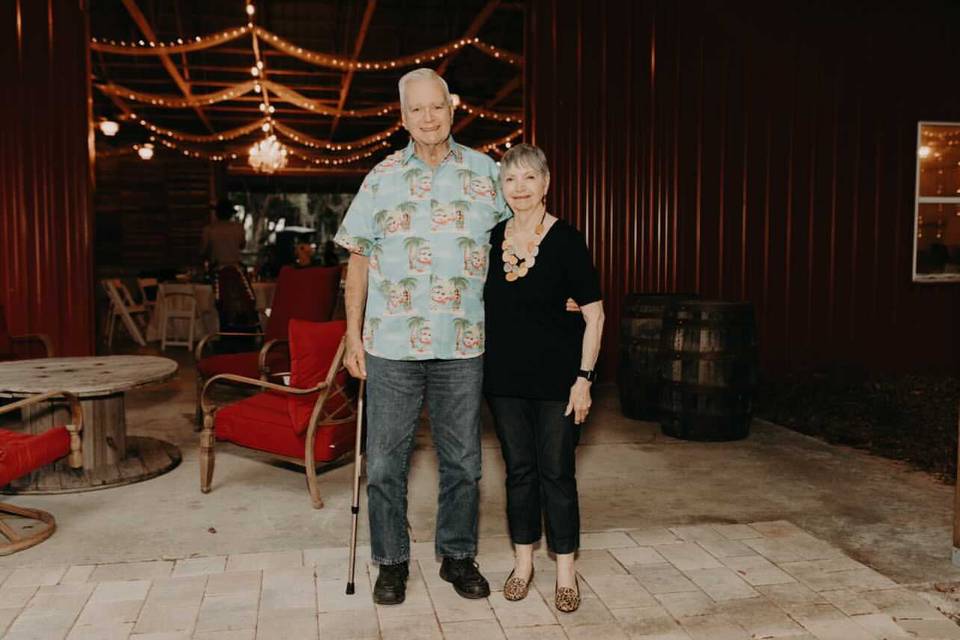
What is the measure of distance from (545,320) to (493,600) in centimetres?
96

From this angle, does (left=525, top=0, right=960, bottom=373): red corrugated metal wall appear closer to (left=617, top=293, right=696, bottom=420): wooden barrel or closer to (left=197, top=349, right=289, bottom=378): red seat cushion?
(left=617, top=293, right=696, bottom=420): wooden barrel

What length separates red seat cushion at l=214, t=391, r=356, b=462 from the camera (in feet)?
13.7

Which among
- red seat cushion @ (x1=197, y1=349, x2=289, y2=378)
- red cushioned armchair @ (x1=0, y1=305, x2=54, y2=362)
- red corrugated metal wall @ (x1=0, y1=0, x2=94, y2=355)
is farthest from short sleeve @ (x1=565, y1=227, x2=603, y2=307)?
red corrugated metal wall @ (x1=0, y1=0, x2=94, y2=355)

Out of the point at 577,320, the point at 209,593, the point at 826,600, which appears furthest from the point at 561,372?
the point at 209,593

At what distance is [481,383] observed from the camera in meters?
2.97

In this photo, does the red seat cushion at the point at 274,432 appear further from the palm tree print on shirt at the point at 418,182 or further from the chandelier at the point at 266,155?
the chandelier at the point at 266,155

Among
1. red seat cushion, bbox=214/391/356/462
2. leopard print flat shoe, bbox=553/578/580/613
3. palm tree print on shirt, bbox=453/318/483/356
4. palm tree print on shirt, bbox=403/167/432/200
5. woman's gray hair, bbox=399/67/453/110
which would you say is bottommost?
leopard print flat shoe, bbox=553/578/580/613

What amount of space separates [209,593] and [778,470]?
121 inches

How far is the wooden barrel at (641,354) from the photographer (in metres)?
5.93

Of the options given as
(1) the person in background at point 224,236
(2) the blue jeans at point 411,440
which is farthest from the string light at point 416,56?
(2) the blue jeans at point 411,440

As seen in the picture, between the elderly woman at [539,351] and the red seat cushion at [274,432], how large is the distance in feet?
4.91

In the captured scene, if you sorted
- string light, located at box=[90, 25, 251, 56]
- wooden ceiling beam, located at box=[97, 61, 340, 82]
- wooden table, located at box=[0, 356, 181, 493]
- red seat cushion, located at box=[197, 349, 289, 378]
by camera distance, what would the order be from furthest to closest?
wooden ceiling beam, located at box=[97, 61, 340, 82] < string light, located at box=[90, 25, 251, 56] < red seat cushion, located at box=[197, 349, 289, 378] < wooden table, located at box=[0, 356, 181, 493]

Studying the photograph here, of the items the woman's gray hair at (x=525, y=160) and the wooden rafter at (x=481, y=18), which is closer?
the woman's gray hair at (x=525, y=160)

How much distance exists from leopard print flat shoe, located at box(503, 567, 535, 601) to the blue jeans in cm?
17
